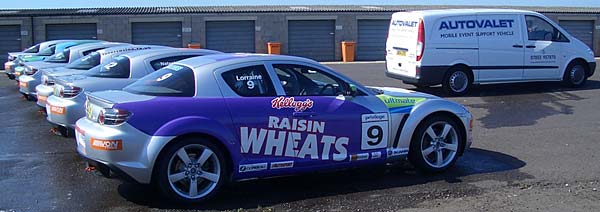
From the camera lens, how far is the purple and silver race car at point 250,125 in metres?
6.04

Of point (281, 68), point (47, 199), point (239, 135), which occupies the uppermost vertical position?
point (281, 68)

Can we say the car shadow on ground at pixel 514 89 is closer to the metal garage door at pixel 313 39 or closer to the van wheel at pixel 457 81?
the van wheel at pixel 457 81

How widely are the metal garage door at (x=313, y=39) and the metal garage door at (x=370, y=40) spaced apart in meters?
1.40

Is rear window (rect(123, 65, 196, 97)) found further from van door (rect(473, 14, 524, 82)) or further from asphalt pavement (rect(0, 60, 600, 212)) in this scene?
van door (rect(473, 14, 524, 82))

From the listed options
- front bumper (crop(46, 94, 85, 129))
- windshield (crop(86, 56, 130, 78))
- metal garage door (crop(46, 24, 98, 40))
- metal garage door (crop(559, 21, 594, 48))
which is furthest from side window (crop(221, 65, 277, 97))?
metal garage door (crop(559, 21, 594, 48))

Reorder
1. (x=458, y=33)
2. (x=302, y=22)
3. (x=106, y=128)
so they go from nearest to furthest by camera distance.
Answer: (x=106, y=128) < (x=458, y=33) < (x=302, y=22)

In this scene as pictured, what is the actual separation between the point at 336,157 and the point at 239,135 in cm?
108

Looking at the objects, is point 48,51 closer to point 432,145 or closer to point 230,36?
point 432,145

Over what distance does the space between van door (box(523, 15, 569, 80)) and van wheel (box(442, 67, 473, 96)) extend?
1415 millimetres

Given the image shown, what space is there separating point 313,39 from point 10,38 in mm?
14528

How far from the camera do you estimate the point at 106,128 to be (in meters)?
6.10

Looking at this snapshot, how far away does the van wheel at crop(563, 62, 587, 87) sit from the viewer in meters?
15.7

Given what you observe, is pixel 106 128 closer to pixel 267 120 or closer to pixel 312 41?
pixel 267 120

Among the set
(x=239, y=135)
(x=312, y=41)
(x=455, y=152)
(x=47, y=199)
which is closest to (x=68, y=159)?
(x=47, y=199)
